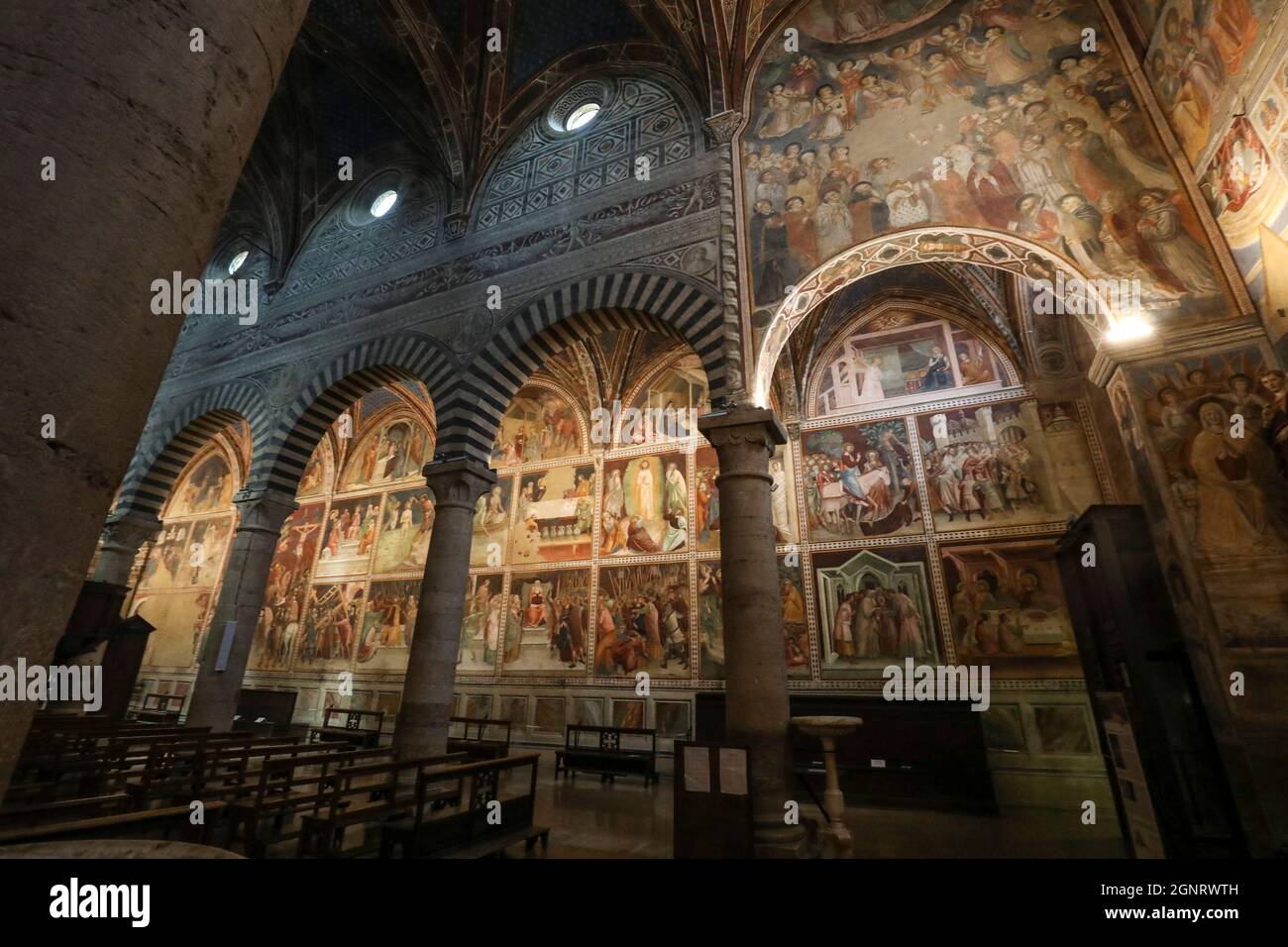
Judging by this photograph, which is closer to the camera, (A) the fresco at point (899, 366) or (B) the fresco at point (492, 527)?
(A) the fresco at point (899, 366)

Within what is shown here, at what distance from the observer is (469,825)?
5.18 m

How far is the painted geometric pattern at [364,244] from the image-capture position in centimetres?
1134

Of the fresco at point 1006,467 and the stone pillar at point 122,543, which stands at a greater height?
the fresco at point 1006,467

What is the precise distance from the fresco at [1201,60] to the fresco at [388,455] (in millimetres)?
15031

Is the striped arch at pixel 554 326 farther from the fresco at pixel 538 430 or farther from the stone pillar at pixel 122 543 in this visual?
the stone pillar at pixel 122 543

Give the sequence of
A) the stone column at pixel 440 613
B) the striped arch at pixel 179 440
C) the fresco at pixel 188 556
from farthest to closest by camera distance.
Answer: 1. the fresco at pixel 188 556
2. the striped arch at pixel 179 440
3. the stone column at pixel 440 613

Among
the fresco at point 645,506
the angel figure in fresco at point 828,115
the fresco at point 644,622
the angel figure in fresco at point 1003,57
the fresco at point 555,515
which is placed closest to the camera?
the angel figure in fresco at point 1003,57

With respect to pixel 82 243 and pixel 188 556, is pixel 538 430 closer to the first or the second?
pixel 188 556

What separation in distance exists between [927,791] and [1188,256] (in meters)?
7.30

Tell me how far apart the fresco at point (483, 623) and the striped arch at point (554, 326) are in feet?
18.9

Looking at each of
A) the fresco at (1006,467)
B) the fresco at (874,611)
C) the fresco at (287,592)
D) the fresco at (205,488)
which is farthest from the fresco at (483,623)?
the fresco at (205,488)

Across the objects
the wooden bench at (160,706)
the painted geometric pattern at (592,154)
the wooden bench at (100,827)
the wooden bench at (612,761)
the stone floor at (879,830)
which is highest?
the painted geometric pattern at (592,154)

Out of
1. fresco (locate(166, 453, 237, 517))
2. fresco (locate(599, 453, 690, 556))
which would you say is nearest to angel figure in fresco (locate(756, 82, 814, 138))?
fresco (locate(599, 453, 690, 556))

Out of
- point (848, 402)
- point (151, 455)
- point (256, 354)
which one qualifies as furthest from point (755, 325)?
point (151, 455)
